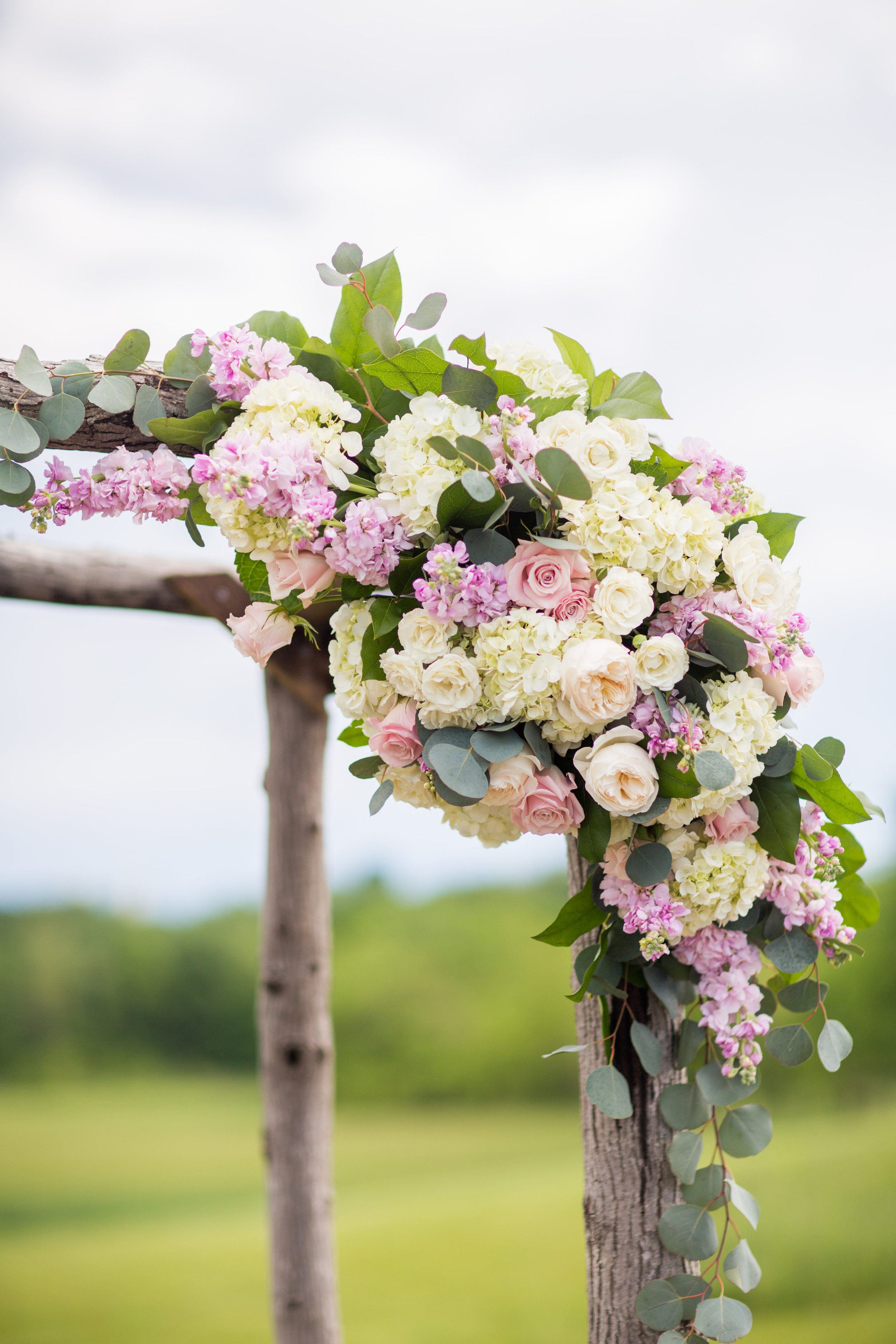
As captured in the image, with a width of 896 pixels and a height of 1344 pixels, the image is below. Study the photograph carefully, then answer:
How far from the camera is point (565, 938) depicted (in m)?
1.19

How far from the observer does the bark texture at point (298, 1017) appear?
7.57ft

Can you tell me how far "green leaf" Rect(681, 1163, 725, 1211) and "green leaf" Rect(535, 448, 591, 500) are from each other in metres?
0.87

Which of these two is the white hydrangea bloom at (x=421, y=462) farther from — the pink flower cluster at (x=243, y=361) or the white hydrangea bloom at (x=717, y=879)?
the white hydrangea bloom at (x=717, y=879)

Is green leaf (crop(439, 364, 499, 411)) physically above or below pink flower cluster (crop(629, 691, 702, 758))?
above

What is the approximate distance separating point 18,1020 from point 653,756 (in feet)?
21.6

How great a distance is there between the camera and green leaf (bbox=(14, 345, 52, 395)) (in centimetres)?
118

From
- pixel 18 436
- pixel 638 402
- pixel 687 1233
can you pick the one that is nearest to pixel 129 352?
pixel 18 436

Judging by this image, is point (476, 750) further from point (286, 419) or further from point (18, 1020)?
point (18, 1020)

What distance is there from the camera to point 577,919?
1186 millimetres

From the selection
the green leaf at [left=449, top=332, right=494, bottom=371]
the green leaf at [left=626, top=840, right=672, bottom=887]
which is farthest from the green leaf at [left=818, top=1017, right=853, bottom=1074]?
the green leaf at [left=449, top=332, right=494, bottom=371]

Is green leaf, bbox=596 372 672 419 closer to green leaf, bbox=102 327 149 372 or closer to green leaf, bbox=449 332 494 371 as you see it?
green leaf, bbox=449 332 494 371

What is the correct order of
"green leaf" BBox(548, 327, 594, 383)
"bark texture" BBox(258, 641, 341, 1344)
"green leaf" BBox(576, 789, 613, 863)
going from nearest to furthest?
"green leaf" BBox(576, 789, 613, 863)
"green leaf" BBox(548, 327, 594, 383)
"bark texture" BBox(258, 641, 341, 1344)

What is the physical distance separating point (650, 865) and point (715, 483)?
48cm

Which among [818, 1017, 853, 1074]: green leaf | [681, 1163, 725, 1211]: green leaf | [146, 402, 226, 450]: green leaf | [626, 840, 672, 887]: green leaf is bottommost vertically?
[681, 1163, 725, 1211]: green leaf
